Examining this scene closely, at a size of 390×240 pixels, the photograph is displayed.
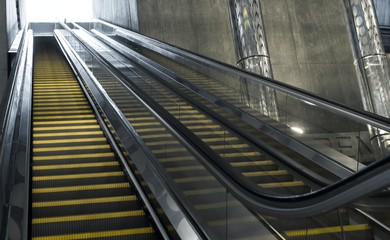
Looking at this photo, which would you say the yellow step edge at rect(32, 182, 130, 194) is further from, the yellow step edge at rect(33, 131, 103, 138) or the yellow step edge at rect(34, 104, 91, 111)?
the yellow step edge at rect(34, 104, 91, 111)

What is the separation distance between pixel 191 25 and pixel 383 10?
23.5 ft

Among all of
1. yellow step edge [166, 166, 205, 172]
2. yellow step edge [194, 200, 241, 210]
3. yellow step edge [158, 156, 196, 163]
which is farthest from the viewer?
yellow step edge [158, 156, 196, 163]

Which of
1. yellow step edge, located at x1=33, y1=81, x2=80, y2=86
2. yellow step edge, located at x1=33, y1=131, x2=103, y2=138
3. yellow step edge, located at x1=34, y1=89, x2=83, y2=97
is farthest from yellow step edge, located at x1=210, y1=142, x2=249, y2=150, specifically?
yellow step edge, located at x1=33, y1=81, x2=80, y2=86

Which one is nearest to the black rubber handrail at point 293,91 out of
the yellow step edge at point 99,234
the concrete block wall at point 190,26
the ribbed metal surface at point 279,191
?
the ribbed metal surface at point 279,191

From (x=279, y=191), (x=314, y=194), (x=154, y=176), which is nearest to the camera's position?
(x=314, y=194)

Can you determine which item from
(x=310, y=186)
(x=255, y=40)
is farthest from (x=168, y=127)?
(x=255, y=40)

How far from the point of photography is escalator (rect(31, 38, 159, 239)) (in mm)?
3928

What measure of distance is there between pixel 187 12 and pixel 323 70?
121 inches

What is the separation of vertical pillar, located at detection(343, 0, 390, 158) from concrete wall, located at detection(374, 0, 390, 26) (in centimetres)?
694

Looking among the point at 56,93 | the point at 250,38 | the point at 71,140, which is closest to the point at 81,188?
the point at 71,140

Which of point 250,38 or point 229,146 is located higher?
point 250,38

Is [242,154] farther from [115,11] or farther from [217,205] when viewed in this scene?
[115,11]

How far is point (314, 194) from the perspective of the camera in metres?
2.09

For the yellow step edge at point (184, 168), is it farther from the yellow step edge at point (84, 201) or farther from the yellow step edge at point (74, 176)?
the yellow step edge at point (74, 176)
